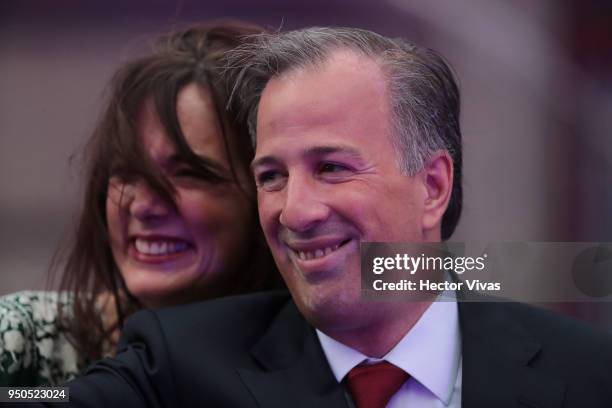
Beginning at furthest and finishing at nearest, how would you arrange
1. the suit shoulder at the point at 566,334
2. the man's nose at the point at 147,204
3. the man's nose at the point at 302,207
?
the man's nose at the point at 147,204 < the suit shoulder at the point at 566,334 < the man's nose at the point at 302,207

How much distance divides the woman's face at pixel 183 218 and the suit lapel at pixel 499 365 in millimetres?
526

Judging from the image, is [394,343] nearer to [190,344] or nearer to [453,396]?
[453,396]

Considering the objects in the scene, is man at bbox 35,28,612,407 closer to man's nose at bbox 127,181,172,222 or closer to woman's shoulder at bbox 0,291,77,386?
man's nose at bbox 127,181,172,222

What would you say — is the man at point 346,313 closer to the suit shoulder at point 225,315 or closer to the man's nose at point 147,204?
the suit shoulder at point 225,315

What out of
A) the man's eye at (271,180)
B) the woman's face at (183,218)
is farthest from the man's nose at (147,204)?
the man's eye at (271,180)

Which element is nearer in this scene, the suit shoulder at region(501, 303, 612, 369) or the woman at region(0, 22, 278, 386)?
the suit shoulder at region(501, 303, 612, 369)

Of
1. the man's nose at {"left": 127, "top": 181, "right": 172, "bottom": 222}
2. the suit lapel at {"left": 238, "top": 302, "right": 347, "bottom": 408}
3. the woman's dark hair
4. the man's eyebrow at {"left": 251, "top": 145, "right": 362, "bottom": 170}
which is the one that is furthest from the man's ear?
the man's nose at {"left": 127, "top": 181, "right": 172, "bottom": 222}

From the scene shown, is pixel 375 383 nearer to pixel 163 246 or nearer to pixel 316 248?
pixel 316 248

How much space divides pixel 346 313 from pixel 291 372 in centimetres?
15

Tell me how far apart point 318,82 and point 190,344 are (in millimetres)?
476

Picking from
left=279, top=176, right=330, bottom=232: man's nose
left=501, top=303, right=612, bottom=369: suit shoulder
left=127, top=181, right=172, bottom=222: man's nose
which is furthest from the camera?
left=127, top=181, right=172, bottom=222: man's nose

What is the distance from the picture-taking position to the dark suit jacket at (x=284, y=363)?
1450mm

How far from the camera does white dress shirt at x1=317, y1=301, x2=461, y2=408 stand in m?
1.47

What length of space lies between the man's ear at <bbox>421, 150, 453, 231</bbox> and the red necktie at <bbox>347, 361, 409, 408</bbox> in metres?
0.24
